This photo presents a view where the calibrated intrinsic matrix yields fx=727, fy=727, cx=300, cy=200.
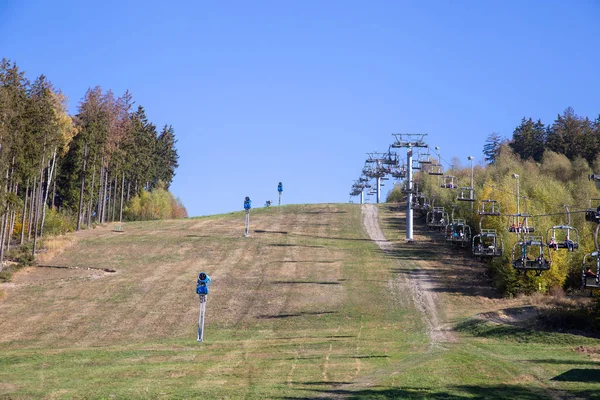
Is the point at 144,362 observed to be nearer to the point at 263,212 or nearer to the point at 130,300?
the point at 130,300

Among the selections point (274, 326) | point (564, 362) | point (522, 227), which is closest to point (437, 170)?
point (522, 227)

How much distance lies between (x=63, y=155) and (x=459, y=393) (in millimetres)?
77722

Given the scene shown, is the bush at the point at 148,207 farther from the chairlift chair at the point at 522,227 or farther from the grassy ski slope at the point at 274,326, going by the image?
the chairlift chair at the point at 522,227

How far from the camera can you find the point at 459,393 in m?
26.2

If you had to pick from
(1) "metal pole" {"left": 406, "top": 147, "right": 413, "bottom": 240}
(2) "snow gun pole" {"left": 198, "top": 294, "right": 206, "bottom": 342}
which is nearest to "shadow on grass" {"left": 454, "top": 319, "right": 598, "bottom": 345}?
(2) "snow gun pole" {"left": 198, "top": 294, "right": 206, "bottom": 342}

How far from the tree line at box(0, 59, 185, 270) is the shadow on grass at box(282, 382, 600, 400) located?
129 feet

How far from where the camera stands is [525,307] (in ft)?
161

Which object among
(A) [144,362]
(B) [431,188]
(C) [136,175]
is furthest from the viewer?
(C) [136,175]

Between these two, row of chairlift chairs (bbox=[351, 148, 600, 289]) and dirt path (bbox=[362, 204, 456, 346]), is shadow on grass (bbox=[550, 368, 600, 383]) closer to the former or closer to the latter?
row of chairlift chairs (bbox=[351, 148, 600, 289])

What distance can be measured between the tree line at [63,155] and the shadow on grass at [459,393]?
129ft

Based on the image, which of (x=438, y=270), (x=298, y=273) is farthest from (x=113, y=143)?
(x=438, y=270)

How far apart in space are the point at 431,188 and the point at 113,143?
45843 millimetres

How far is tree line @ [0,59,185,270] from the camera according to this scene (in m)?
59.8

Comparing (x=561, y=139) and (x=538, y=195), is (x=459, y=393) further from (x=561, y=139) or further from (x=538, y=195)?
(x=561, y=139)
